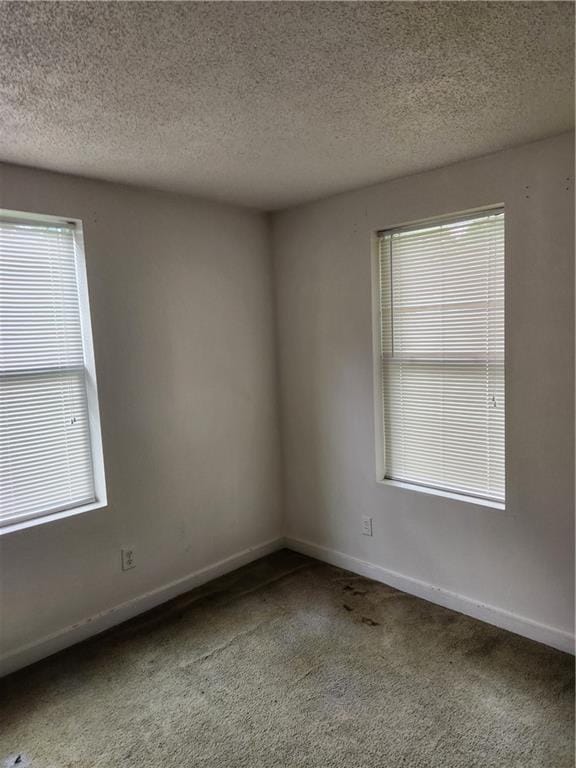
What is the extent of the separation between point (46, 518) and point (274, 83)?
7.26 ft

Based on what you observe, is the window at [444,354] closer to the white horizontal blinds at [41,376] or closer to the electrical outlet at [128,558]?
the electrical outlet at [128,558]

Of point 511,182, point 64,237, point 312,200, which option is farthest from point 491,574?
point 64,237

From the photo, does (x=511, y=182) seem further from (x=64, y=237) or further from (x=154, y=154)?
(x=64, y=237)

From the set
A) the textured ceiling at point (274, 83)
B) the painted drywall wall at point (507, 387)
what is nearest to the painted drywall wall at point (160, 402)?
the painted drywall wall at point (507, 387)

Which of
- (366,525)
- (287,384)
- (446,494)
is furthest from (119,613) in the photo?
(446,494)

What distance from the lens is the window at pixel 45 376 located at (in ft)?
7.82

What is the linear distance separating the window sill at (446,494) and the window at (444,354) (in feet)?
0.09

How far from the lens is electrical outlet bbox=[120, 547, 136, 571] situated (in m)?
2.75

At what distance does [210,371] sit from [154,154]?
133 cm

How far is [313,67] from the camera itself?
1507mm

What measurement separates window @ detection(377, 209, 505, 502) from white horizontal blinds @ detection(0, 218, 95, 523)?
173 cm

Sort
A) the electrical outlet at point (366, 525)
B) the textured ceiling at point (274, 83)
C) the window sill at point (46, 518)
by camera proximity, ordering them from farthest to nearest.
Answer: the electrical outlet at point (366, 525) < the window sill at point (46, 518) < the textured ceiling at point (274, 83)

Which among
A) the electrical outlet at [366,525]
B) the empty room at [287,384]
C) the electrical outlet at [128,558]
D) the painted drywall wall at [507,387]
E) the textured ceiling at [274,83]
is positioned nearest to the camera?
the textured ceiling at [274,83]

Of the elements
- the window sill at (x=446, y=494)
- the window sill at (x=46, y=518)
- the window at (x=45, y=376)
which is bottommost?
the window sill at (x=446, y=494)
